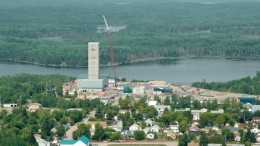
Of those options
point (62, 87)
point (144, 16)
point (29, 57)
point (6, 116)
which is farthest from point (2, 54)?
point (144, 16)

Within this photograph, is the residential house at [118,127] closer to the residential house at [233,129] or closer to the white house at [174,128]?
the white house at [174,128]

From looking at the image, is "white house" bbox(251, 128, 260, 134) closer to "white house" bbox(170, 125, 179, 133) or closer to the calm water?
"white house" bbox(170, 125, 179, 133)

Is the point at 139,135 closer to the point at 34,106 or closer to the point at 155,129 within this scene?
the point at 155,129

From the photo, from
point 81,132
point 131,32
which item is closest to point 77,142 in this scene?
point 81,132

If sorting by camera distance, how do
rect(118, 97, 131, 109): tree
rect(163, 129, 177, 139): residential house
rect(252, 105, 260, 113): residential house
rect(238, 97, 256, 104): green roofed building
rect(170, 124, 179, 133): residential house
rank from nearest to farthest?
rect(163, 129, 177, 139): residential house
rect(170, 124, 179, 133): residential house
rect(252, 105, 260, 113): residential house
rect(118, 97, 131, 109): tree
rect(238, 97, 256, 104): green roofed building

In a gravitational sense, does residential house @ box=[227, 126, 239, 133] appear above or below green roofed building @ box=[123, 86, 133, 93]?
below

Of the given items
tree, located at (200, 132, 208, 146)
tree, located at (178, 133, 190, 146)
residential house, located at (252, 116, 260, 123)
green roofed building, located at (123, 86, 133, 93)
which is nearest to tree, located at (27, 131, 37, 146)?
tree, located at (178, 133, 190, 146)

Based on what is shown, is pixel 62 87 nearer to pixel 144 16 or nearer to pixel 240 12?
pixel 144 16

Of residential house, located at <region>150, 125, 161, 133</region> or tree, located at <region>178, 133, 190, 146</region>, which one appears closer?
tree, located at <region>178, 133, 190, 146</region>

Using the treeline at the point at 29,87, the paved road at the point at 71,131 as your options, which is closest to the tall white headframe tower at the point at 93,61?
the treeline at the point at 29,87
